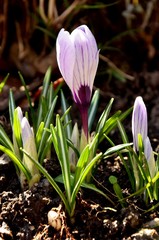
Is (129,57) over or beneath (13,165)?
beneath

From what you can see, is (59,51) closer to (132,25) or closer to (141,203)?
(141,203)

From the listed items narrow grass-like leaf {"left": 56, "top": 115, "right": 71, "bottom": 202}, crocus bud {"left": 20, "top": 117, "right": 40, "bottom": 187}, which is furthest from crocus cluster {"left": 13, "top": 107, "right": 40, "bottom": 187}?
narrow grass-like leaf {"left": 56, "top": 115, "right": 71, "bottom": 202}

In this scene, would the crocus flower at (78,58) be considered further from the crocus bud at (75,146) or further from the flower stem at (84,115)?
the crocus bud at (75,146)

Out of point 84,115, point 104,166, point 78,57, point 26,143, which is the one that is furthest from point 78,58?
point 104,166

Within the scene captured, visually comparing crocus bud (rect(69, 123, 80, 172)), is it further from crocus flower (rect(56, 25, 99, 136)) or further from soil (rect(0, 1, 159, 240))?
crocus flower (rect(56, 25, 99, 136))

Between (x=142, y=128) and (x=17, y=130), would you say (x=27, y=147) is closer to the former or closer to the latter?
(x=17, y=130)

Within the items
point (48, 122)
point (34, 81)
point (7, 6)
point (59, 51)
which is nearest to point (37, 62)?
point (34, 81)
